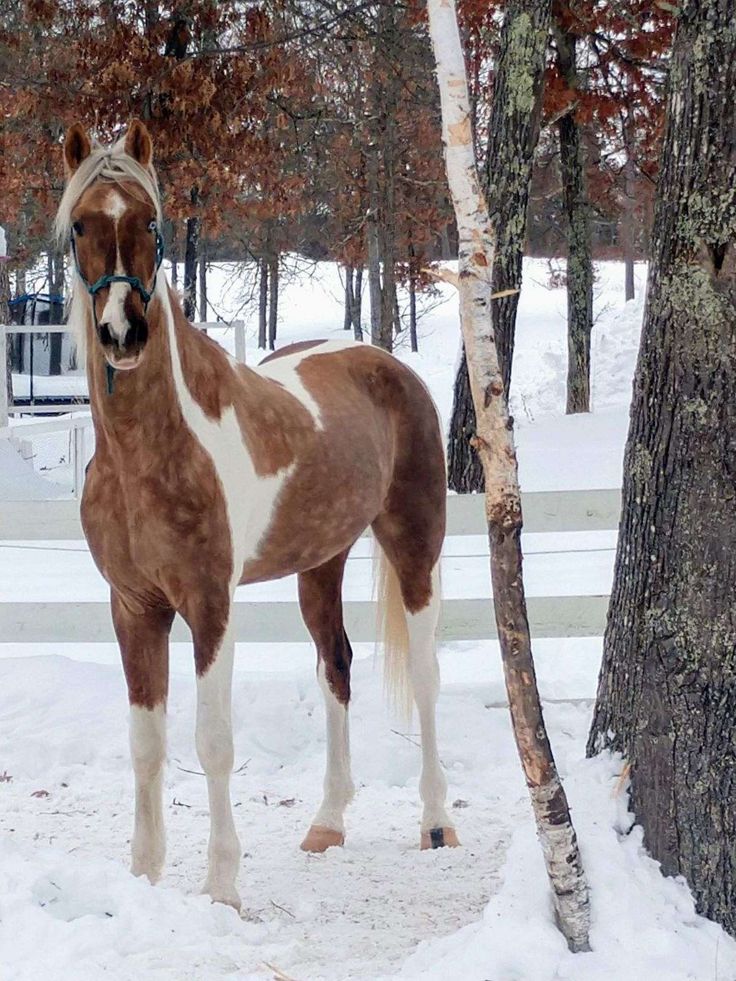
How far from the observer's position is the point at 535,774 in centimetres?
259

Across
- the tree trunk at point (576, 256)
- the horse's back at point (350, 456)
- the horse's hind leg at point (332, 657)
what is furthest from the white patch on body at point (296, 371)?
the tree trunk at point (576, 256)

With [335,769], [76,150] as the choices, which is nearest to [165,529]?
[76,150]

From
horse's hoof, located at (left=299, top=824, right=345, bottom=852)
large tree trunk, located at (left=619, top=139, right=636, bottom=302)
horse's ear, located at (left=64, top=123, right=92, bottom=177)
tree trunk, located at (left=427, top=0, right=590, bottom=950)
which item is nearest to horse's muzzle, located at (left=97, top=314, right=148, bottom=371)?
horse's ear, located at (left=64, top=123, right=92, bottom=177)

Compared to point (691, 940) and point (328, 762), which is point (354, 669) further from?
point (691, 940)

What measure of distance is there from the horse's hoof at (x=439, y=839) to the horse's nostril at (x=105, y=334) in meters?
2.15

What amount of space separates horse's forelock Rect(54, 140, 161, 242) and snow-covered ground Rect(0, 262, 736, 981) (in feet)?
5.84

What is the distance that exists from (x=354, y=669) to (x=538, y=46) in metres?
4.11

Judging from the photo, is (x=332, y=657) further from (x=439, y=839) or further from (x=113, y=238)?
(x=113, y=238)

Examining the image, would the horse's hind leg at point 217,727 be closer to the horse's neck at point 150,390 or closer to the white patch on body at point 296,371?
the horse's neck at point 150,390

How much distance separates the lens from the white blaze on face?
9.77ft

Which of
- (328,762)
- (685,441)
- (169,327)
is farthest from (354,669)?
(685,441)

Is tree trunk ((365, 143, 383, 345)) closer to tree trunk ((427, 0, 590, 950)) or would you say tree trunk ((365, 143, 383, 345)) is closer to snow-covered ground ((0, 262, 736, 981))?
snow-covered ground ((0, 262, 736, 981))

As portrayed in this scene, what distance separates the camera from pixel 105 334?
118 inches

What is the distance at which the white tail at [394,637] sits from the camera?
4.50m
